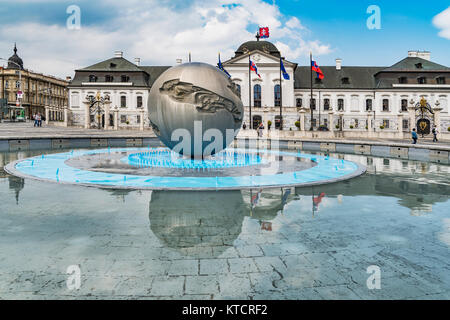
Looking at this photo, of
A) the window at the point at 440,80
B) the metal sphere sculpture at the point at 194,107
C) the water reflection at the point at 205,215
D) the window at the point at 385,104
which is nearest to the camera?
the water reflection at the point at 205,215

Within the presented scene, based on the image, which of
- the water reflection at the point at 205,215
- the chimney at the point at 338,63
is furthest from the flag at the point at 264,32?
the water reflection at the point at 205,215

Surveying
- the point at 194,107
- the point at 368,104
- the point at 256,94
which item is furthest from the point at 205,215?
the point at 368,104

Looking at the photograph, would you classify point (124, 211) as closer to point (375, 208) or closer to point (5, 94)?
point (375, 208)

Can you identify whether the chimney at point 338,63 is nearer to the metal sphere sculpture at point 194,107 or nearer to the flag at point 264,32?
the flag at point 264,32

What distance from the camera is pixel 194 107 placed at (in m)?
12.1

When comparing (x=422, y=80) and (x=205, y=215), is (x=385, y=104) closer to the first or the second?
(x=422, y=80)

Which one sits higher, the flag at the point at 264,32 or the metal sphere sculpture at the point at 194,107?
the flag at the point at 264,32

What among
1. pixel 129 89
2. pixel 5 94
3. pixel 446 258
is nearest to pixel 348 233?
pixel 446 258

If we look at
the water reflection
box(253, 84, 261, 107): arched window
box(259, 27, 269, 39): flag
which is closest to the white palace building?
box(253, 84, 261, 107): arched window

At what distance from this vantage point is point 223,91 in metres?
12.6

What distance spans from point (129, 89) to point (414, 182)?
59.0 m

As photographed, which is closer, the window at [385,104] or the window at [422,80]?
the window at [422,80]

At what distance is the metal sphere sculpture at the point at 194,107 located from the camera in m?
12.2
